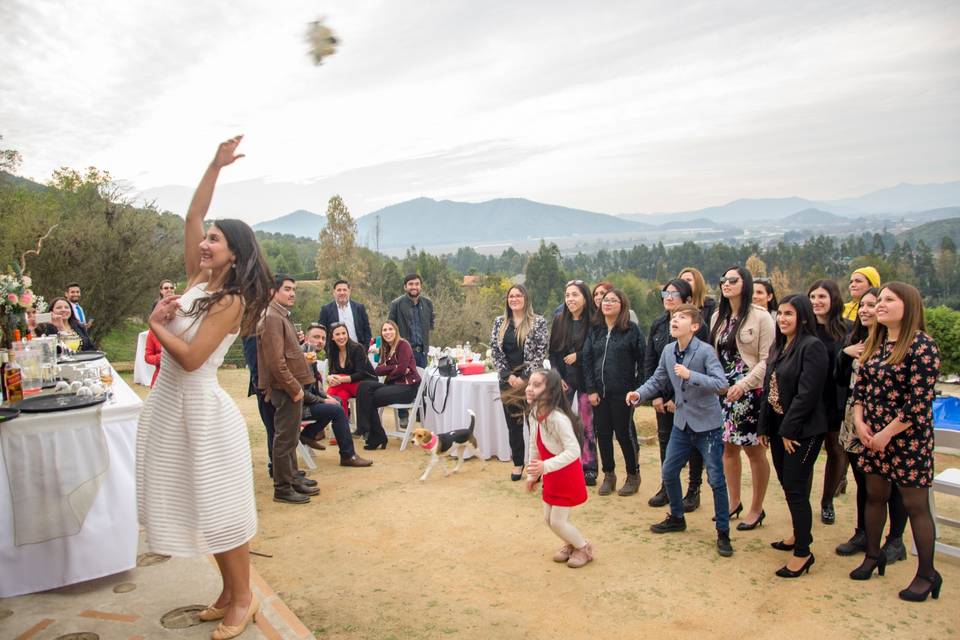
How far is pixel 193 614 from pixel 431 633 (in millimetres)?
1141

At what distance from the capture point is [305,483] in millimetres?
5375

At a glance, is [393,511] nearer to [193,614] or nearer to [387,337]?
[193,614]

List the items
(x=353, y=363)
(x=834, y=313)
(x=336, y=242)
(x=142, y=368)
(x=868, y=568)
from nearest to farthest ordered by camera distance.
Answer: (x=868, y=568) < (x=834, y=313) < (x=353, y=363) < (x=142, y=368) < (x=336, y=242)

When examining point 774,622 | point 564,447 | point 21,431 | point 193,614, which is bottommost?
point 774,622

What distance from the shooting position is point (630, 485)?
518 centimetres

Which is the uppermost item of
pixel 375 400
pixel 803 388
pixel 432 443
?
pixel 803 388

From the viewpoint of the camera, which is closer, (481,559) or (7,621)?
(7,621)

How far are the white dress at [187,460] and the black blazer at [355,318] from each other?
4.74 meters

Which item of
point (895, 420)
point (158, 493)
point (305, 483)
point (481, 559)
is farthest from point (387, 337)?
point (895, 420)

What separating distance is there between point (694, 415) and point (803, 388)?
27.0 inches

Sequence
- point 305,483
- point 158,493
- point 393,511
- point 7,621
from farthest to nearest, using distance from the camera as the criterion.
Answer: point 305,483
point 393,511
point 7,621
point 158,493

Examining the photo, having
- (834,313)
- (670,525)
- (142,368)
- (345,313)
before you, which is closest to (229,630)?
(670,525)

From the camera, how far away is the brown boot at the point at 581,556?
3803 millimetres

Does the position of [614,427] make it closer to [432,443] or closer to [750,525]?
[750,525]
